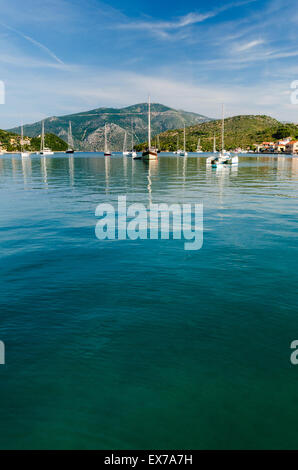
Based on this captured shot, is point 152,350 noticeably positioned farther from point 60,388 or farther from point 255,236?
point 255,236

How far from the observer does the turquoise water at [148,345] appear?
5707mm

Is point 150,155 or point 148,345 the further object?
point 150,155

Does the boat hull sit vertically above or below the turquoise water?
above

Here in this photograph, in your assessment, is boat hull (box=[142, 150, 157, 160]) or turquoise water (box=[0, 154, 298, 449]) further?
boat hull (box=[142, 150, 157, 160])

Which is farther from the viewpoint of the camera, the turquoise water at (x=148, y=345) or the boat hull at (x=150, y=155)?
the boat hull at (x=150, y=155)

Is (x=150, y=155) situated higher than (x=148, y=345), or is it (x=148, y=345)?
(x=150, y=155)

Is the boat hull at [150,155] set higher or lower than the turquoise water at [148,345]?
higher

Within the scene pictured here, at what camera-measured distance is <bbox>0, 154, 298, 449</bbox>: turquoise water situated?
571 cm

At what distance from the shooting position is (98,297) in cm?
1081

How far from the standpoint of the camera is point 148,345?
806 centimetres

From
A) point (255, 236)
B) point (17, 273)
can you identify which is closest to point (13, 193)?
point (17, 273)

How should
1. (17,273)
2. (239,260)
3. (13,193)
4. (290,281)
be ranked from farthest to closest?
(13,193) → (239,260) → (17,273) → (290,281)
